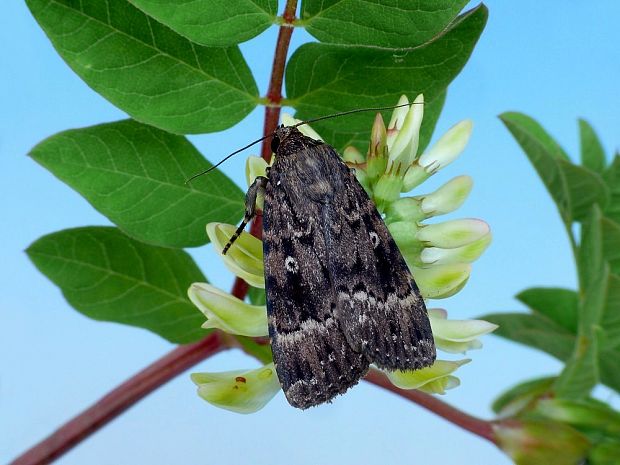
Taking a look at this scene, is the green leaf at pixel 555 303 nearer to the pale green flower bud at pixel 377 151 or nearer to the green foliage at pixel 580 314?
the green foliage at pixel 580 314

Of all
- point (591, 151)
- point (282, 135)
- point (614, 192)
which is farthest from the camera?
point (591, 151)

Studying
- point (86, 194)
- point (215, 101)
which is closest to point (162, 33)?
point (215, 101)

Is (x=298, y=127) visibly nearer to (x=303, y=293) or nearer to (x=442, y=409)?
(x=303, y=293)

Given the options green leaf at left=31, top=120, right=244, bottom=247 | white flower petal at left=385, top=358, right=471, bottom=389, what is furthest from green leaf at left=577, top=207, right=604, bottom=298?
green leaf at left=31, top=120, right=244, bottom=247

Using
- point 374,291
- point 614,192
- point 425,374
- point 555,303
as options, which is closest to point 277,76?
point 374,291

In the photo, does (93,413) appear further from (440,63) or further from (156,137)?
(440,63)

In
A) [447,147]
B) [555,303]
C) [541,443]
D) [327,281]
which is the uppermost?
[447,147]
